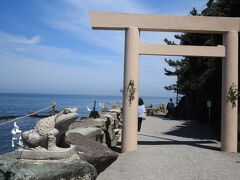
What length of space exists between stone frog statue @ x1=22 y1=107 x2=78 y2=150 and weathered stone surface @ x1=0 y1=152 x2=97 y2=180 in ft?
1.16

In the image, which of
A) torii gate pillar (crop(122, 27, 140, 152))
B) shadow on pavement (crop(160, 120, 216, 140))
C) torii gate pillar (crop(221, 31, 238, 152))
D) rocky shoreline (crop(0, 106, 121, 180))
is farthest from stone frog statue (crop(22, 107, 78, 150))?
shadow on pavement (crop(160, 120, 216, 140))

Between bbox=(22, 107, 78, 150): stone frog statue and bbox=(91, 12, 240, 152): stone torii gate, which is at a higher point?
bbox=(91, 12, 240, 152): stone torii gate

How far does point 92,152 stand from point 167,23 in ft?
19.5

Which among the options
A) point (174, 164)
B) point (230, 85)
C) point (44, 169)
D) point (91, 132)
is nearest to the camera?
point (44, 169)

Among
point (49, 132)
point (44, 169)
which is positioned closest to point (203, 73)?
point (49, 132)

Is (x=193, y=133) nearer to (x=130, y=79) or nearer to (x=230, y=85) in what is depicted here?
(x=230, y=85)

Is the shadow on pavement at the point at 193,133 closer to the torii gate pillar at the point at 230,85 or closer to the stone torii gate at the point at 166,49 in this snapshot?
the torii gate pillar at the point at 230,85

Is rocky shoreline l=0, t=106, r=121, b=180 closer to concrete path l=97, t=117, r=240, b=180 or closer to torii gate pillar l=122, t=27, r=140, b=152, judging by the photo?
concrete path l=97, t=117, r=240, b=180

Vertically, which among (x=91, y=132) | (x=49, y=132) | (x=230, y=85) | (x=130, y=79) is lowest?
(x=91, y=132)

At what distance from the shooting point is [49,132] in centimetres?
706

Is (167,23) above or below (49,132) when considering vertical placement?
above

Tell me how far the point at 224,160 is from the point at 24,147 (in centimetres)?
638

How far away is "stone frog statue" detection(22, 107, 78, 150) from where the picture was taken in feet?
23.1

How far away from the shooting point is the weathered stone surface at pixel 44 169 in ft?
20.8
